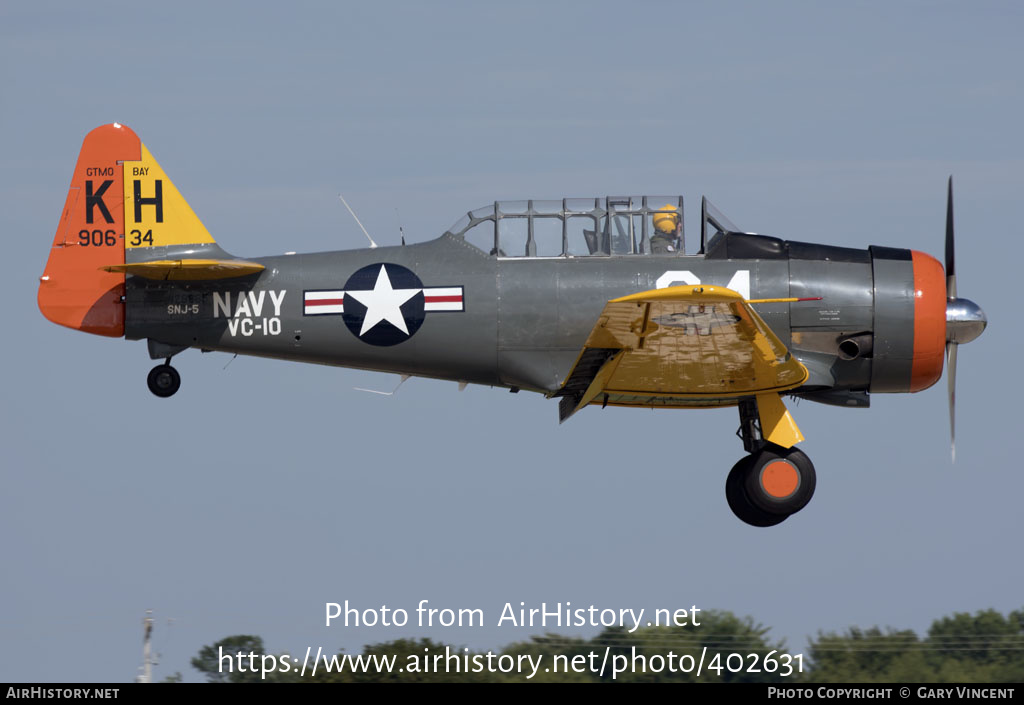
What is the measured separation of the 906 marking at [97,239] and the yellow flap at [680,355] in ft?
13.9

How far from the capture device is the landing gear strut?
45.4 feet

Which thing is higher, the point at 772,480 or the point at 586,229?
the point at 586,229

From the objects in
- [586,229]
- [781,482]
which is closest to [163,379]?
[586,229]

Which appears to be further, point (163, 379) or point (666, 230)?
point (163, 379)

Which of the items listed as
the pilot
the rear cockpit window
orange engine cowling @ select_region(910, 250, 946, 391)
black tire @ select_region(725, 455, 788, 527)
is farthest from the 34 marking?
orange engine cowling @ select_region(910, 250, 946, 391)

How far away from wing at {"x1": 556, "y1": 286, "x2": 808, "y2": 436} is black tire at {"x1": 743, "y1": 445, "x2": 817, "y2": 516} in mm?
467

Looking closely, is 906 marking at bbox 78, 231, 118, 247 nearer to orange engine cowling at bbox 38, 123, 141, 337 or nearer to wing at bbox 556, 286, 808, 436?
orange engine cowling at bbox 38, 123, 141, 337

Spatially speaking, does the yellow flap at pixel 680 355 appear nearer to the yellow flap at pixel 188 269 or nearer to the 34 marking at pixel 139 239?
the yellow flap at pixel 188 269

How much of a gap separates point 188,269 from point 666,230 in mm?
4106

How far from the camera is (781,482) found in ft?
43.5

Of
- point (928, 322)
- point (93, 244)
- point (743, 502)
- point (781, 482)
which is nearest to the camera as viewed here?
point (928, 322)

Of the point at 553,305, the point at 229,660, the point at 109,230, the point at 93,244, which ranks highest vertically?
the point at 109,230

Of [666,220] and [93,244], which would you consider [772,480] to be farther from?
[93,244]

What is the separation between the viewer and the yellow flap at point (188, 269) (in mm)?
13219
